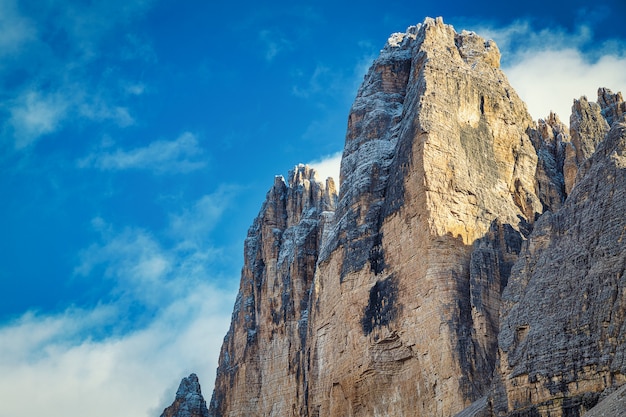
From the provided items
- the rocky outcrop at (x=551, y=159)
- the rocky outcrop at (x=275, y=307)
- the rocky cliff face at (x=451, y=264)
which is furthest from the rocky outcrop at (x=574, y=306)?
the rocky outcrop at (x=275, y=307)

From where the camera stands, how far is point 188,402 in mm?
102000

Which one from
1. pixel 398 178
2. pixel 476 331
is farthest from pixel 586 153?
pixel 476 331

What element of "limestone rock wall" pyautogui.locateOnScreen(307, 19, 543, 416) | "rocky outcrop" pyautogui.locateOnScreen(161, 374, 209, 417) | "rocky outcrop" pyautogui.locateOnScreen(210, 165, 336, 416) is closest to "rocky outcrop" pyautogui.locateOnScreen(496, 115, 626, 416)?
"limestone rock wall" pyautogui.locateOnScreen(307, 19, 543, 416)

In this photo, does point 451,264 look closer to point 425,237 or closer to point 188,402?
point 425,237

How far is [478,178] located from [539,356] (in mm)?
25111

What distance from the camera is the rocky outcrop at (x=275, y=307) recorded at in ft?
294

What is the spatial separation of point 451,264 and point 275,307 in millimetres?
34683

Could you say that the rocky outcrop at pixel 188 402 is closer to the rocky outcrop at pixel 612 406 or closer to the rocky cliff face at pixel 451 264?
the rocky cliff face at pixel 451 264

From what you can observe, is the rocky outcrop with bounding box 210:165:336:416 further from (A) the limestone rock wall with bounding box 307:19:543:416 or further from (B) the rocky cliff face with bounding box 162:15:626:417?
(A) the limestone rock wall with bounding box 307:19:543:416

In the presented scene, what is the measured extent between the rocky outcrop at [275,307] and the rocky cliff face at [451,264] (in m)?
0.23

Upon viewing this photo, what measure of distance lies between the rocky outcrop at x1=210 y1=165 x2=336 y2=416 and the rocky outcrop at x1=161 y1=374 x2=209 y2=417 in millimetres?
3258

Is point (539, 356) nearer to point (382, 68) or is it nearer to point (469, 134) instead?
point (469, 134)

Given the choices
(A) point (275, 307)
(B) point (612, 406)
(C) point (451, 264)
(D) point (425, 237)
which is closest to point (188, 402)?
(A) point (275, 307)

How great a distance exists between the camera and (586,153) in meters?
76.6
